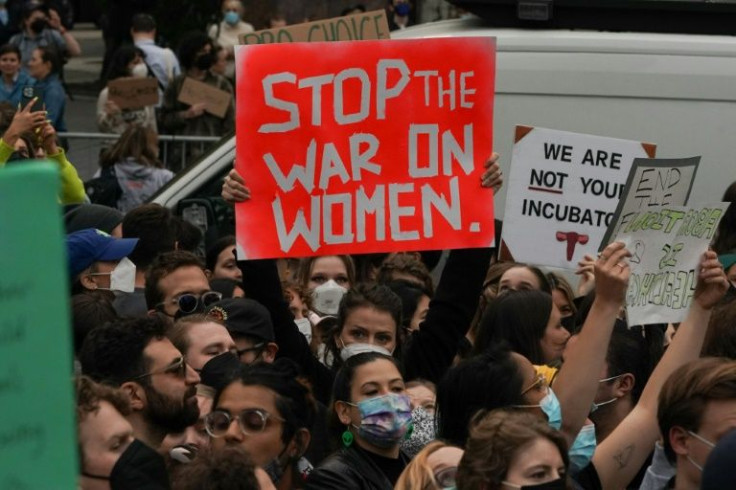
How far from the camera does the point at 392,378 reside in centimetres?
518

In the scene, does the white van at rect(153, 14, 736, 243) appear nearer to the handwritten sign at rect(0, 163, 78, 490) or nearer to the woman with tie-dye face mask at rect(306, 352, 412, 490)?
the woman with tie-dye face mask at rect(306, 352, 412, 490)

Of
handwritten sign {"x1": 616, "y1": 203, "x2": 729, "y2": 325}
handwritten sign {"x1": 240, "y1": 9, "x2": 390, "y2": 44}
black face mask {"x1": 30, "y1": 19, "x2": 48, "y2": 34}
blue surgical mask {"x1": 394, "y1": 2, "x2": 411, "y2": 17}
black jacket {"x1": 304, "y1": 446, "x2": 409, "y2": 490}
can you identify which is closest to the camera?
black jacket {"x1": 304, "y1": 446, "x2": 409, "y2": 490}

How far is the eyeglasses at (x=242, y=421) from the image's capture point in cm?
491

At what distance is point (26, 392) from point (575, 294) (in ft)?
18.0

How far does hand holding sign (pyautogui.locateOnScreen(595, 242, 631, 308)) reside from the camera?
17.3ft

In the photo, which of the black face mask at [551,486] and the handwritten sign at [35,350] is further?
the black face mask at [551,486]

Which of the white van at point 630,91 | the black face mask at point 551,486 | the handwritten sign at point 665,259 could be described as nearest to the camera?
the black face mask at point 551,486

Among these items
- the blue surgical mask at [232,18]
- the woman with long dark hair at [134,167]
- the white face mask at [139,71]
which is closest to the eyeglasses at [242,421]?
the woman with long dark hair at [134,167]

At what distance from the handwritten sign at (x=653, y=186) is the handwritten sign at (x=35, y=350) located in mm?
3624

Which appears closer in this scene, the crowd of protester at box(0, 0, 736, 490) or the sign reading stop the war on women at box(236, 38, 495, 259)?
the crowd of protester at box(0, 0, 736, 490)

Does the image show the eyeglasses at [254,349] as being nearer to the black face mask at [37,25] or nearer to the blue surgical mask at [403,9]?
the black face mask at [37,25]

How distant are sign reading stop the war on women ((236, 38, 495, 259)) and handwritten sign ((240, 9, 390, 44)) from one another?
2.57 meters

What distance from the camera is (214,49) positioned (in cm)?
1416

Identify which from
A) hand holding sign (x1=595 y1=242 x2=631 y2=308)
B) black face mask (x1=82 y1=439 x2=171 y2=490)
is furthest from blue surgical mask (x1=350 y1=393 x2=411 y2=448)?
black face mask (x1=82 y1=439 x2=171 y2=490)
